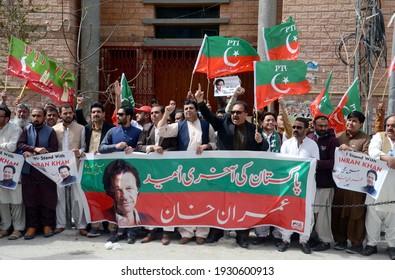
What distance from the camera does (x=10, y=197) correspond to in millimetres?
6922

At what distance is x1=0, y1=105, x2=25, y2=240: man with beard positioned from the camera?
22.3 ft

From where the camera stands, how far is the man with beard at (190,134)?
659cm

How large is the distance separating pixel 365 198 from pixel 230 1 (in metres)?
8.23

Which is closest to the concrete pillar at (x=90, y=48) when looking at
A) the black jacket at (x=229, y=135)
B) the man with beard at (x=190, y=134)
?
the man with beard at (x=190, y=134)

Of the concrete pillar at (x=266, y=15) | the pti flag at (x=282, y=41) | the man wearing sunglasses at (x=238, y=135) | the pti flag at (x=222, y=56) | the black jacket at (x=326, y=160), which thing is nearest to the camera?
the black jacket at (x=326, y=160)

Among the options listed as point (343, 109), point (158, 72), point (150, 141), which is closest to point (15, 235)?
point (150, 141)

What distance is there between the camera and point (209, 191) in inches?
259

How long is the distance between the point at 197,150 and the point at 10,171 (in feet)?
8.66

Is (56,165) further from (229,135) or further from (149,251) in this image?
(229,135)

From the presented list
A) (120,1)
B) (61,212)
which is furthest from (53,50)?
(61,212)

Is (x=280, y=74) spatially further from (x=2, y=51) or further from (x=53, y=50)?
(x=2, y=51)

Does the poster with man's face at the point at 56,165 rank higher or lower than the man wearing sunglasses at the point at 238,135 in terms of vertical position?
lower

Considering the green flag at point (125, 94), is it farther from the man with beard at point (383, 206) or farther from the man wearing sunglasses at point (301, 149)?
the man with beard at point (383, 206)

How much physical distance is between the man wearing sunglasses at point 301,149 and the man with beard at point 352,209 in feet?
1.24
